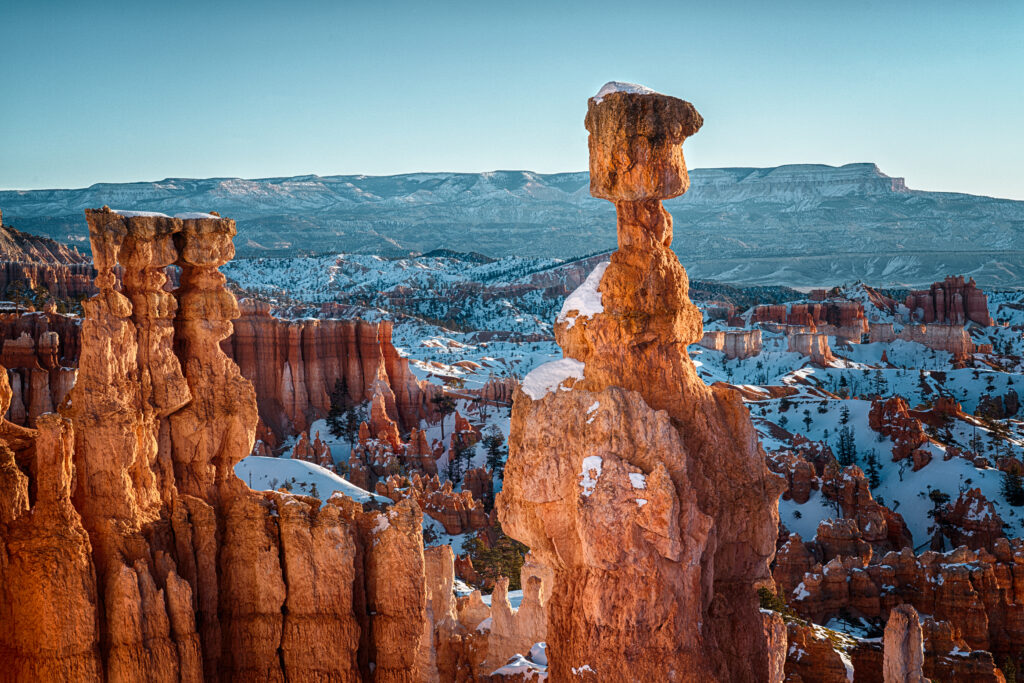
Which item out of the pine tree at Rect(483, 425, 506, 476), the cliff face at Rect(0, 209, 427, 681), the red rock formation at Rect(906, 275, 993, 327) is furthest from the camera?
the red rock formation at Rect(906, 275, 993, 327)

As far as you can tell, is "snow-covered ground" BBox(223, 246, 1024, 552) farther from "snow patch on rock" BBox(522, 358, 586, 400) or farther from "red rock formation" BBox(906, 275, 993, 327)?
"red rock formation" BBox(906, 275, 993, 327)

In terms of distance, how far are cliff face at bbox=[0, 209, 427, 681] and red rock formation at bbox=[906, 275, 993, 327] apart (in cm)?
11153

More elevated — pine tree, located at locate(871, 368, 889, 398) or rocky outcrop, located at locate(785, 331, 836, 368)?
rocky outcrop, located at locate(785, 331, 836, 368)

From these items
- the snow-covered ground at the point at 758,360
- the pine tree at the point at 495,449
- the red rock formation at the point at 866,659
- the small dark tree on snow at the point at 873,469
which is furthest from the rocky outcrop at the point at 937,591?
the pine tree at the point at 495,449

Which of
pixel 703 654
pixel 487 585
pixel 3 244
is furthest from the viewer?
pixel 3 244

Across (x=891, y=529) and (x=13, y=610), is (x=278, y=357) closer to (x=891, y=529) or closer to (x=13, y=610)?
(x=891, y=529)

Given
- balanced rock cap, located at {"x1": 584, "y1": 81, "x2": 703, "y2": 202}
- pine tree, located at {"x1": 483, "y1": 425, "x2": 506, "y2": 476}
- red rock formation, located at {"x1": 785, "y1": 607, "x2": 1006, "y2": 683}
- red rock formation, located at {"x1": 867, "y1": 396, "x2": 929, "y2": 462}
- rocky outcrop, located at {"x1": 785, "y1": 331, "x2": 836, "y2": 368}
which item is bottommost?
rocky outcrop, located at {"x1": 785, "y1": 331, "x2": 836, "y2": 368}

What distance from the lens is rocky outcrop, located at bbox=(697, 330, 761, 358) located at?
309 feet

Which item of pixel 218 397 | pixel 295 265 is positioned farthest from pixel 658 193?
pixel 295 265

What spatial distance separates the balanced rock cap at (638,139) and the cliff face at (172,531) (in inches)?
179

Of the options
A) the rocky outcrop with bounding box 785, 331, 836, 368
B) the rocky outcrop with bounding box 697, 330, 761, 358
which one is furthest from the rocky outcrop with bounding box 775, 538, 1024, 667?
the rocky outcrop with bounding box 697, 330, 761, 358

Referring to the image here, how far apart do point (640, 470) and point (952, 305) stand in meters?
116

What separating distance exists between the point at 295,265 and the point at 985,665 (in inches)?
6801

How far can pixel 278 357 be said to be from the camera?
4988 centimetres
